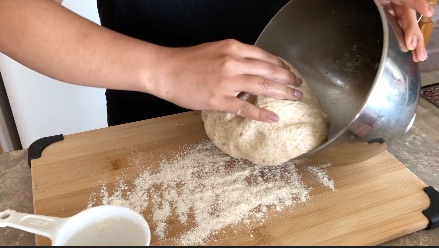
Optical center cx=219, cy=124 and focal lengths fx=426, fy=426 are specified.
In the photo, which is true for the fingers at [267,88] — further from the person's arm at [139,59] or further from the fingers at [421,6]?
the fingers at [421,6]

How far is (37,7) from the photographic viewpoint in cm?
67

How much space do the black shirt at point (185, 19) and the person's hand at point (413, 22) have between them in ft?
1.05

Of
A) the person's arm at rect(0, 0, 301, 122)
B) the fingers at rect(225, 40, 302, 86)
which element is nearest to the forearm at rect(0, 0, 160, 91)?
the person's arm at rect(0, 0, 301, 122)

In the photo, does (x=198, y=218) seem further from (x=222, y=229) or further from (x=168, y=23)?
(x=168, y=23)

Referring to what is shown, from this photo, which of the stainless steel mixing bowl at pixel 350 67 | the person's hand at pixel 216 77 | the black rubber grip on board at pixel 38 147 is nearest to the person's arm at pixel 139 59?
the person's hand at pixel 216 77

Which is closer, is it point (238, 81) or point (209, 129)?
point (238, 81)

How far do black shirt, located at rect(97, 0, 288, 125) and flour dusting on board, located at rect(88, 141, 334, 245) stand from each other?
297mm

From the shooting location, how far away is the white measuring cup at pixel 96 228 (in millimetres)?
632

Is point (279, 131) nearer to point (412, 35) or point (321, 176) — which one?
point (321, 176)

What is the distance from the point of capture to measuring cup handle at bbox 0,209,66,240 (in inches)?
25.4

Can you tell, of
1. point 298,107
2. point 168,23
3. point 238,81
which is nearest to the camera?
point 238,81

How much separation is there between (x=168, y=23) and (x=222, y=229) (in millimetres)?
502

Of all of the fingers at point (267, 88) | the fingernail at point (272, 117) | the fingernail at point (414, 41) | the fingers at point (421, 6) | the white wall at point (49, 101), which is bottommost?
the white wall at point (49, 101)

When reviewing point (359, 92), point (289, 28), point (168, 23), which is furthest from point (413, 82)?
point (168, 23)
